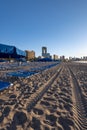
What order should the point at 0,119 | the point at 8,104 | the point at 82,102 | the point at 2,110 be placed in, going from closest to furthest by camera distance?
1. the point at 0,119
2. the point at 2,110
3. the point at 8,104
4. the point at 82,102

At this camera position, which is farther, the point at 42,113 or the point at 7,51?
the point at 7,51

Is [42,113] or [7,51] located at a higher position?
[7,51]

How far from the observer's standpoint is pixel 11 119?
477cm

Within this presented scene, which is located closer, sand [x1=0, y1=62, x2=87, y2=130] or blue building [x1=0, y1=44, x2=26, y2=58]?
sand [x1=0, y1=62, x2=87, y2=130]

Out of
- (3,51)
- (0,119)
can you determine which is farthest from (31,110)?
(3,51)

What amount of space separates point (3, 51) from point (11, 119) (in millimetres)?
21183

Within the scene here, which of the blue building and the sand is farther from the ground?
the blue building

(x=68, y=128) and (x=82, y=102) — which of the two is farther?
(x=82, y=102)

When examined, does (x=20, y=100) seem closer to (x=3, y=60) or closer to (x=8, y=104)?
(x=8, y=104)

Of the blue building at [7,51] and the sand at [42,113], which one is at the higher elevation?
the blue building at [7,51]

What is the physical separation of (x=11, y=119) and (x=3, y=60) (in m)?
24.6

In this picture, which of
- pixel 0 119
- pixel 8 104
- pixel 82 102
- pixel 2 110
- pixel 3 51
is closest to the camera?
pixel 0 119

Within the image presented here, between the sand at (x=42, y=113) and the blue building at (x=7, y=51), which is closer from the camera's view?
the sand at (x=42, y=113)

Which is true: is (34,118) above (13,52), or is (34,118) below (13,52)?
below
